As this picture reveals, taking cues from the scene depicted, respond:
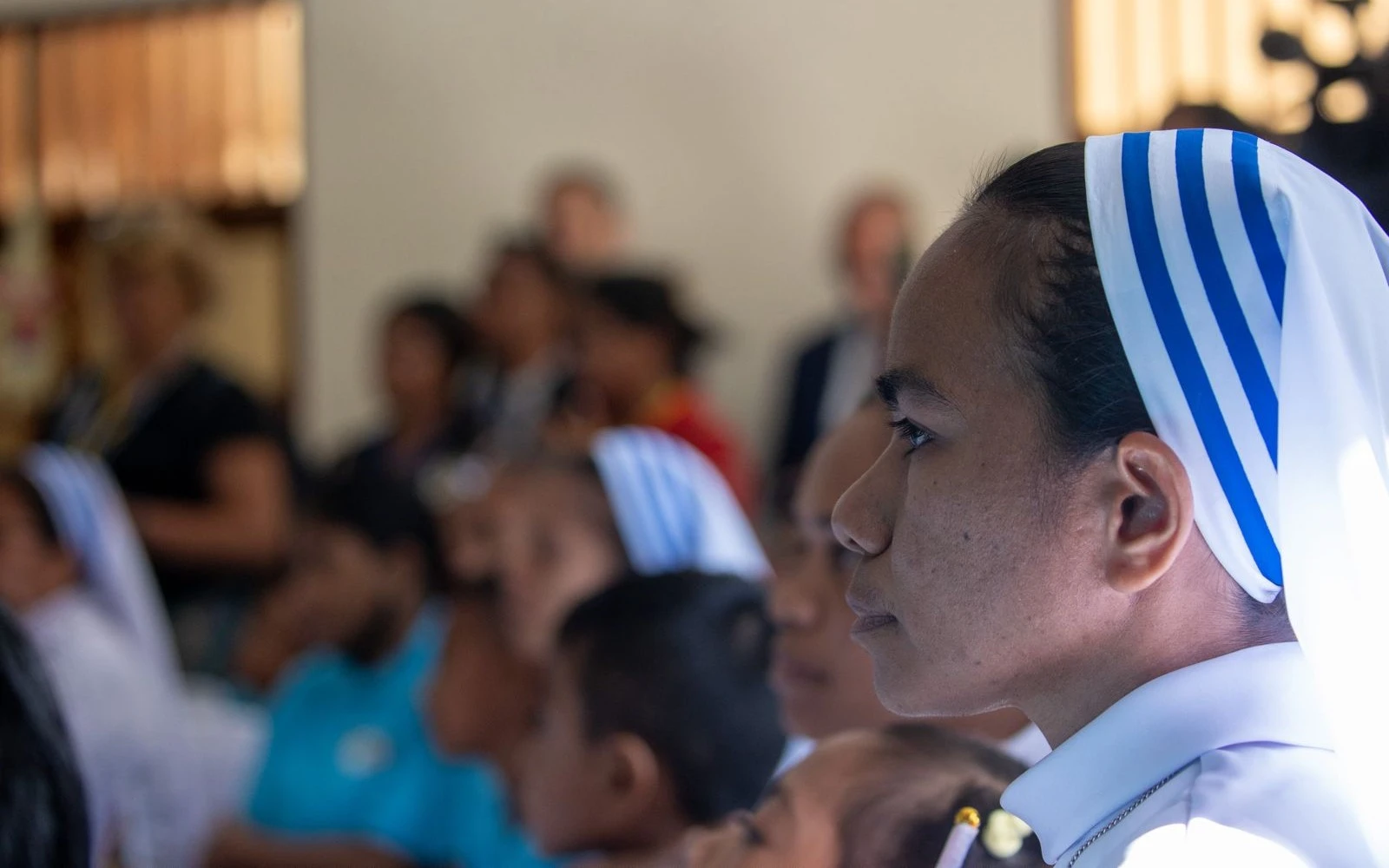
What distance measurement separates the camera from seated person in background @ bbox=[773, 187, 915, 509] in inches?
186

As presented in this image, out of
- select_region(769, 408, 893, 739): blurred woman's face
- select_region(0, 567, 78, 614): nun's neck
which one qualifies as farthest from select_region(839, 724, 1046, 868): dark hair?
select_region(0, 567, 78, 614): nun's neck

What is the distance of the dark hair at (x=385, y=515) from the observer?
3.34 metres

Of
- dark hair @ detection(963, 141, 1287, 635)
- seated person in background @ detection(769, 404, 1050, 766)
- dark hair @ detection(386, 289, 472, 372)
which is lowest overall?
dark hair @ detection(386, 289, 472, 372)

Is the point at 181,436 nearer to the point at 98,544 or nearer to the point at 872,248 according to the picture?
the point at 98,544

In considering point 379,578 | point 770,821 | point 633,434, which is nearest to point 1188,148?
point 770,821

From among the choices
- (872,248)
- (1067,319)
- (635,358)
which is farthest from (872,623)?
(872,248)

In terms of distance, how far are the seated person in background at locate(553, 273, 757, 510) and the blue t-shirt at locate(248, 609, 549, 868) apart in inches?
35.7

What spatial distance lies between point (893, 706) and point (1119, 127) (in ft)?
15.2

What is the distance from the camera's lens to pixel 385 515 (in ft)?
11.1

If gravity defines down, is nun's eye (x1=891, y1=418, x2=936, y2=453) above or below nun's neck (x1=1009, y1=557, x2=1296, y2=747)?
above

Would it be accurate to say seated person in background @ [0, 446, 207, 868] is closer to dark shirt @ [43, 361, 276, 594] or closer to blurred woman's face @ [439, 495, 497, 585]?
dark shirt @ [43, 361, 276, 594]

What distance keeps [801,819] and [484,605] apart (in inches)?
61.1

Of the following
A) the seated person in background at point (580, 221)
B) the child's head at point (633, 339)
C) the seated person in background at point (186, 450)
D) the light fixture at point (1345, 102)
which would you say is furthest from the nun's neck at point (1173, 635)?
the seated person in background at point (580, 221)

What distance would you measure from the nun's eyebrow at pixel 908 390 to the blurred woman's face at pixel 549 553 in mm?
1562
